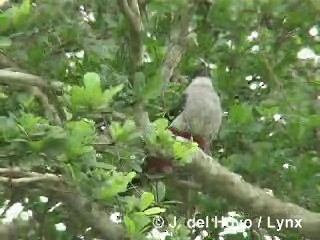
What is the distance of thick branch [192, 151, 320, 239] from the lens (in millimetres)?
2918

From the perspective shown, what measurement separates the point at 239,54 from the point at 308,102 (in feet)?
1.35

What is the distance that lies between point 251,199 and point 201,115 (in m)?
0.86

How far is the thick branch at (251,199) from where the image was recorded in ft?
9.57

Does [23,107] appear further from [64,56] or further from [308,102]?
[308,102]

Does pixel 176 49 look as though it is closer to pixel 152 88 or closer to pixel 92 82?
pixel 152 88

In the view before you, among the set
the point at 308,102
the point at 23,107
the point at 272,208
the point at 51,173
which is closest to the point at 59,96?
the point at 23,107

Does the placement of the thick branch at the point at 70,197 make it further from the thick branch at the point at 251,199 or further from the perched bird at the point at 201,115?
the perched bird at the point at 201,115

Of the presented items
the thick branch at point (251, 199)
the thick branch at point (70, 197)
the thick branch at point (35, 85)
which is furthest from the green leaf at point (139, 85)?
the thick branch at point (251, 199)

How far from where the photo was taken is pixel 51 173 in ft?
7.75

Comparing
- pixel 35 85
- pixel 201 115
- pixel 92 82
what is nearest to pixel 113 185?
pixel 92 82

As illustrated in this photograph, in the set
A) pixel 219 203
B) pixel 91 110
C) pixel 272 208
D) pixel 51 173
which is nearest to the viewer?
pixel 91 110

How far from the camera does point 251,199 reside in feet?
9.77

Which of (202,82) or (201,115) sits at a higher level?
(202,82)

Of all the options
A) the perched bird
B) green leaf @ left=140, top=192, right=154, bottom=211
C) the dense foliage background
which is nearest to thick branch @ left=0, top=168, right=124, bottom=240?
the dense foliage background
